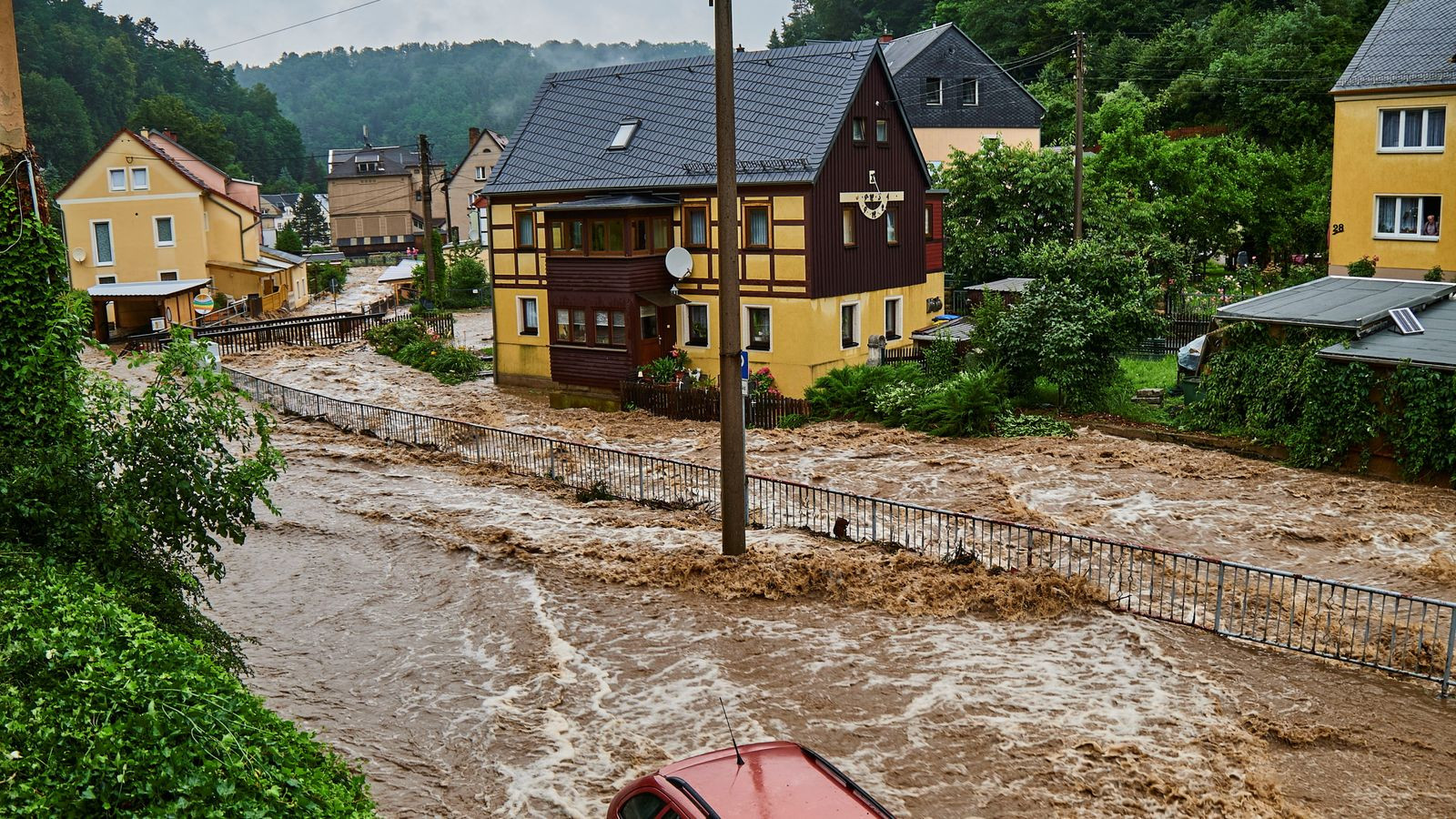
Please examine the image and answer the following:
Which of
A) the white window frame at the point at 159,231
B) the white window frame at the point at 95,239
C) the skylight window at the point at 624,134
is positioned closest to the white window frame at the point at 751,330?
the skylight window at the point at 624,134

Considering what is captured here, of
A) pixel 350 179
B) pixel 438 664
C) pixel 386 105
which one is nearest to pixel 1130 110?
pixel 438 664

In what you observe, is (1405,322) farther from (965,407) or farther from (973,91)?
(973,91)

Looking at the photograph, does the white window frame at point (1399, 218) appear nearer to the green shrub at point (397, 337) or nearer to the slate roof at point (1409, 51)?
the slate roof at point (1409, 51)

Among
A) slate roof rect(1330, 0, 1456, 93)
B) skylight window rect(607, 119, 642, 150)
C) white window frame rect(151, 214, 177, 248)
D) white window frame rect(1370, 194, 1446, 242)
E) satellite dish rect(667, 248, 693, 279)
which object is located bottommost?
satellite dish rect(667, 248, 693, 279)

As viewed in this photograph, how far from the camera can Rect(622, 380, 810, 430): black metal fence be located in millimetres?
31484

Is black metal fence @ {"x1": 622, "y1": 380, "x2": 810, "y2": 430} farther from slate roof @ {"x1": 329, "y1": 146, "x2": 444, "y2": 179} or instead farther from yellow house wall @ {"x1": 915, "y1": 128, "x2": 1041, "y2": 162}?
slate roof @ {"x1": 329, "y1": 146, "x2": 444, "y2": 179}

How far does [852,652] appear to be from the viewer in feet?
53.7

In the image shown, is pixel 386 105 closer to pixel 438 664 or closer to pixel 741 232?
pixel 741 232

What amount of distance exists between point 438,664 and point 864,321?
21.9 m

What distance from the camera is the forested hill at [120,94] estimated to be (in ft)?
306

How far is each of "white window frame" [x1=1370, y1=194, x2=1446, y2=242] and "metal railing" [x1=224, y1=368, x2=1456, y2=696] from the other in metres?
20.0

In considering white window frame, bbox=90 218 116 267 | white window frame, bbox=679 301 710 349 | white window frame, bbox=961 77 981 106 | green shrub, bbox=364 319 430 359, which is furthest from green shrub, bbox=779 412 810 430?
white window frame, bbox=90 218 116 267

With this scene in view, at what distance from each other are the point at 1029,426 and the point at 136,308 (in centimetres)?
3996

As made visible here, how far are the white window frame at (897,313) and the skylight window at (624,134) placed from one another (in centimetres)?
979
